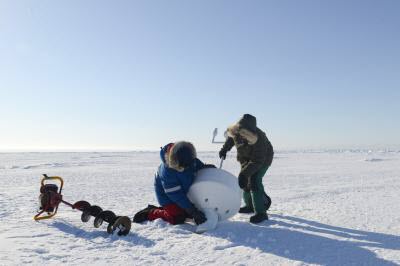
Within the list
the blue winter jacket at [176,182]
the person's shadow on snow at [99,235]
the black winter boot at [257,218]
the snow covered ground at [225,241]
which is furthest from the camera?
the black winter boot at [257,218]

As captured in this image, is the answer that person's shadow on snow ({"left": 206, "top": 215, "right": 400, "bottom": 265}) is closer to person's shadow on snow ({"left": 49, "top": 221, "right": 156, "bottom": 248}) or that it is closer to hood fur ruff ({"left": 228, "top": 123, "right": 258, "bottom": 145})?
person's shadow on snow ({"left": 49, "top": 221, "right": 156, "bottom": 248})

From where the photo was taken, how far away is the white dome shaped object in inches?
198

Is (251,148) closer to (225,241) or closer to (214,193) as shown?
(214,193)

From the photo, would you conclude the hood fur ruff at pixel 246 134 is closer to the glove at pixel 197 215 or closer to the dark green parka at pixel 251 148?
the dark green parka at pixel 251 148

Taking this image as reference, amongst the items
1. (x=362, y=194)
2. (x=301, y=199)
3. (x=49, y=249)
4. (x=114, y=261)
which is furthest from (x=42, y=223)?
(x=362, y=194)

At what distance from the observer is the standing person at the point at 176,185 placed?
15.9 feet

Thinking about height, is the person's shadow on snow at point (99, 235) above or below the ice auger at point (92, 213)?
below

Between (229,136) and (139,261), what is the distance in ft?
10.3

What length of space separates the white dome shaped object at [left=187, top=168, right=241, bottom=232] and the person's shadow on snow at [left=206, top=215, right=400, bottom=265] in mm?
253

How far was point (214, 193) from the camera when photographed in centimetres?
502

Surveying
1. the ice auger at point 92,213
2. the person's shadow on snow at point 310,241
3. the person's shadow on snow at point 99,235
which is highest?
the ice auger at point 92,213

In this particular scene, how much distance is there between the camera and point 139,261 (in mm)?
3602

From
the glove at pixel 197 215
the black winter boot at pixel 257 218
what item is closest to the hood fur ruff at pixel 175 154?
the glove at pixel 197 215

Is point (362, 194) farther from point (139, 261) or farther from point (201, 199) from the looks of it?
point (139, 261)
